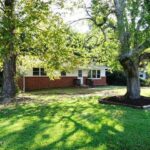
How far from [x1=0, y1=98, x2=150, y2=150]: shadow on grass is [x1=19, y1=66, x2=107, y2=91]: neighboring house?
Answer: 64.1 feet

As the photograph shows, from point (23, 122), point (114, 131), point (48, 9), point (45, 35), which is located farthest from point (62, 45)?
point (114, 131)

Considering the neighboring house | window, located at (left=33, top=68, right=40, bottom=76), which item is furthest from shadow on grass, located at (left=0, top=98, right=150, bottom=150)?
window, located at (left=33, top=68, right=40, bottom=76)

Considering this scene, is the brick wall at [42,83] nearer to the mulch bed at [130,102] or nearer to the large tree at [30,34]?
the large tree at [30,34]

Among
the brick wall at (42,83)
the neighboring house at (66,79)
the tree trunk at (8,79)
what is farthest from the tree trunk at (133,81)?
the brick wall at (42,83)

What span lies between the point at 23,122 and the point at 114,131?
148 inches

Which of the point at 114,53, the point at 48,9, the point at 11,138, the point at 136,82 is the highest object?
the point at 48,9

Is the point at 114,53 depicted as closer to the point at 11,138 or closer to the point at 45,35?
the point at 45,35

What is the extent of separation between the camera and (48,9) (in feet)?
59.8

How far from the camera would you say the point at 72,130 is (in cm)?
1085

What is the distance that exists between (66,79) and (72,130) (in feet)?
95.3

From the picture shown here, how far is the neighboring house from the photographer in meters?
35.2

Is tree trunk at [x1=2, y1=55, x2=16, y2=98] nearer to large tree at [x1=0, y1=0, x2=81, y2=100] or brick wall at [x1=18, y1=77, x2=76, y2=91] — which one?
large tree at [x1=0, y1=0, x2=81, y2=100]

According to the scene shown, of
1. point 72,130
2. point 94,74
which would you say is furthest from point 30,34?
point 94,74

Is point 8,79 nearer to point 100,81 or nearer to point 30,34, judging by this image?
point 30,34
